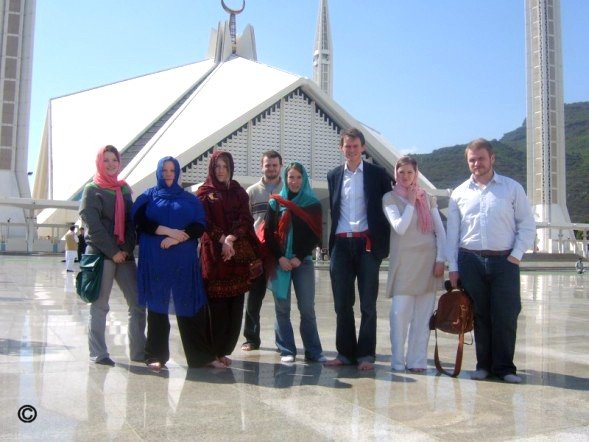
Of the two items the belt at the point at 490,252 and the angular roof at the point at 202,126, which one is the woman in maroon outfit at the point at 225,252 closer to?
the belt at the point at 490,252

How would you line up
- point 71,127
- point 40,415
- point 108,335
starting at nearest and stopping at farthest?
point 40,415, point 108,335, point 71,127

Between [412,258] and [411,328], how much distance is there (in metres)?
0.39

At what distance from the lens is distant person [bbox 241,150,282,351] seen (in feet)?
12.5

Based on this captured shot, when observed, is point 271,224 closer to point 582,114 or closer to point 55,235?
point 55,235

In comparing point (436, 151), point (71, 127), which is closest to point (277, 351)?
point (71, 127)

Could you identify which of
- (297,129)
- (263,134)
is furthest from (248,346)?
(297,129)

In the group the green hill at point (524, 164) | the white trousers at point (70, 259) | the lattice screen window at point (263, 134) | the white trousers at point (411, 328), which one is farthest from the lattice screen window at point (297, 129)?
the green hill at point (524, 164)

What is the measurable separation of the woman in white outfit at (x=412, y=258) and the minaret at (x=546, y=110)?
1487 inches

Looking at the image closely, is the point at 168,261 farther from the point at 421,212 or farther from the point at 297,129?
the point at 297,129

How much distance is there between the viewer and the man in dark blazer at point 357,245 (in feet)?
11.1

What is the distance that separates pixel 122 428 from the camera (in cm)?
207

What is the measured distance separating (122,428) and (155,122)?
96.6ft

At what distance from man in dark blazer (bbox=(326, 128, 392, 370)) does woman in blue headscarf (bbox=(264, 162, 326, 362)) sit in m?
0.15

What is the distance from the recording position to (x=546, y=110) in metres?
38.8
